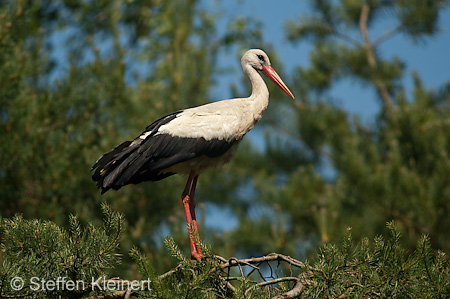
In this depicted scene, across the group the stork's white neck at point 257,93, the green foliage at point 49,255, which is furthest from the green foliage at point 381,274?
the stork's white neck at point 257,93

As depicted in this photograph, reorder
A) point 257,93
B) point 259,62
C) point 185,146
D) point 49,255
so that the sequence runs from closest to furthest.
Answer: point 49,255 < point 185,146 < point 257,93 < point 259,62

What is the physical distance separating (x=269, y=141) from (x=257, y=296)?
981cm

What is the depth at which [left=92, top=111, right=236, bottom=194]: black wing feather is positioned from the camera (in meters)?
4.22

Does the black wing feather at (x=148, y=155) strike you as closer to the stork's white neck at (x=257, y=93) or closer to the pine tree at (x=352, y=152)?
the stork's white neck at (x=257, y=93)

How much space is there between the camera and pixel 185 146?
4.46 m

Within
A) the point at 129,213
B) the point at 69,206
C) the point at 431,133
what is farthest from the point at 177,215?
the point at 431,133

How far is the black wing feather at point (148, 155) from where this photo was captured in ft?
13.8

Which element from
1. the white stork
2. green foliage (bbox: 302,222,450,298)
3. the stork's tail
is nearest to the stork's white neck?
the white stork

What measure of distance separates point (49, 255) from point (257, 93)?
2.47 m

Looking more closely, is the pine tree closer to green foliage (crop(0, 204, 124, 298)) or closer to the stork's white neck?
the stork's white neck

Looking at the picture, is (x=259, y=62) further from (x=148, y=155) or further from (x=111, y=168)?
(x=111, y=168)

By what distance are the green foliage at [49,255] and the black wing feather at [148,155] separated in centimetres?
125

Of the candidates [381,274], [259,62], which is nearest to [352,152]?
[259,62]

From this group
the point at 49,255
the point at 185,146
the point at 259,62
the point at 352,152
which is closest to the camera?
the point at 49,255
